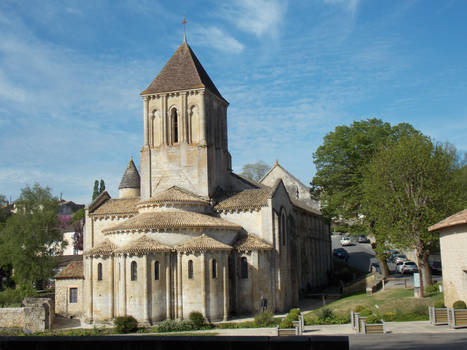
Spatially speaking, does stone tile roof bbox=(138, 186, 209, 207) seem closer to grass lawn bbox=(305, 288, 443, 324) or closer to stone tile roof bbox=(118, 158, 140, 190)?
stone tile roof bbox=(118, 158, 140, 190)

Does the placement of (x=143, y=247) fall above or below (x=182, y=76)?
below

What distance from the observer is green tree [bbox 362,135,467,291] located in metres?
34.5

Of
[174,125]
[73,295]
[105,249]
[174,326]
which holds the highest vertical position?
[174,125]

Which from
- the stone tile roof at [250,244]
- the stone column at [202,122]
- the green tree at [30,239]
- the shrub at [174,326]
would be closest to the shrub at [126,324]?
the shrub at [174,326]

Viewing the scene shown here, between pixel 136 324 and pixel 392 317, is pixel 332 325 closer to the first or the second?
pixel 392 317

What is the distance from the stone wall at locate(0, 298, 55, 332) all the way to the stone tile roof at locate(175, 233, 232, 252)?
11204mm

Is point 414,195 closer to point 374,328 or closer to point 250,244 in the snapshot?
point 250,244

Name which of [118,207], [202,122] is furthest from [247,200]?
[118,207]

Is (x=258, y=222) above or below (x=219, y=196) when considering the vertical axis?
below

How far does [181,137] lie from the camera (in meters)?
41.4

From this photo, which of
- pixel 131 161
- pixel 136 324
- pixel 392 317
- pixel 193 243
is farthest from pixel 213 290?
pixel 131 161

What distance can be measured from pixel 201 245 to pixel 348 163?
67.7 ft

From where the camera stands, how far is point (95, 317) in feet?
113

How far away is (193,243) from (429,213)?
16664mm
